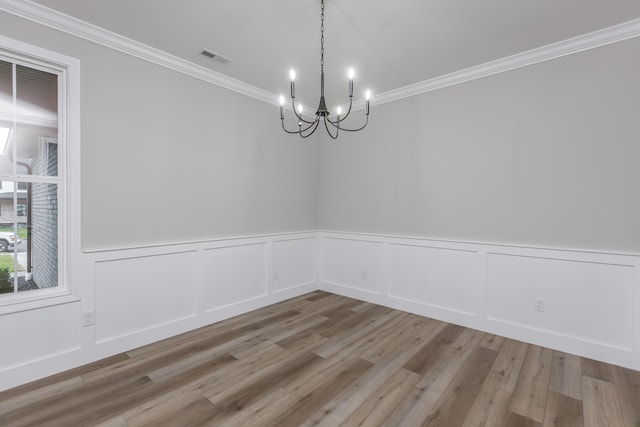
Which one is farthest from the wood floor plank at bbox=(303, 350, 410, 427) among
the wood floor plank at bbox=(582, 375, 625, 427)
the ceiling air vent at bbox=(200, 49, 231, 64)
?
the ceiling air vent at bbox=(200, 49, 231, 64)

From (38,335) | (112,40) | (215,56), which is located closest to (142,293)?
(38,335)

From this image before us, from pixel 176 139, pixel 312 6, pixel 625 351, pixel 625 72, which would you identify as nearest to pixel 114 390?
pixel 176 139

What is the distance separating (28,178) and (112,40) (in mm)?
1297

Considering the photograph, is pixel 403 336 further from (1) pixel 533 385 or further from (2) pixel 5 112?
(2) pixel 5 112

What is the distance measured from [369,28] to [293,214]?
96.7 inches

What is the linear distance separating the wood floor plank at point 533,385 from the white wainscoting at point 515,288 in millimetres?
249

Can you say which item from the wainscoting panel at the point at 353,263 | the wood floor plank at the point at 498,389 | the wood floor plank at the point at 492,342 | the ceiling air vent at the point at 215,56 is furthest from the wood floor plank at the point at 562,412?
the ceiling air vent at the point at 215,56

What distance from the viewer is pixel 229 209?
3.45m

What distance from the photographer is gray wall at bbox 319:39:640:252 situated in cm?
251

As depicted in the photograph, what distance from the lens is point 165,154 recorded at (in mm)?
2902

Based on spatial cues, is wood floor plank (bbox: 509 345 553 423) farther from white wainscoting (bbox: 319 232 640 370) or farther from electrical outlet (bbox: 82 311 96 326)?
electrical outlet (bbox: 82 311 96 326)

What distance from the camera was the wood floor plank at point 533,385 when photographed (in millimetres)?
1929

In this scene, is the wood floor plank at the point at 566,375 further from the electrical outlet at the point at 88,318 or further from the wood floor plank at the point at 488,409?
the electrical outlet at the point at 88,318

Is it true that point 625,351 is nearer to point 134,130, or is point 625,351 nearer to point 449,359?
point 449,359
